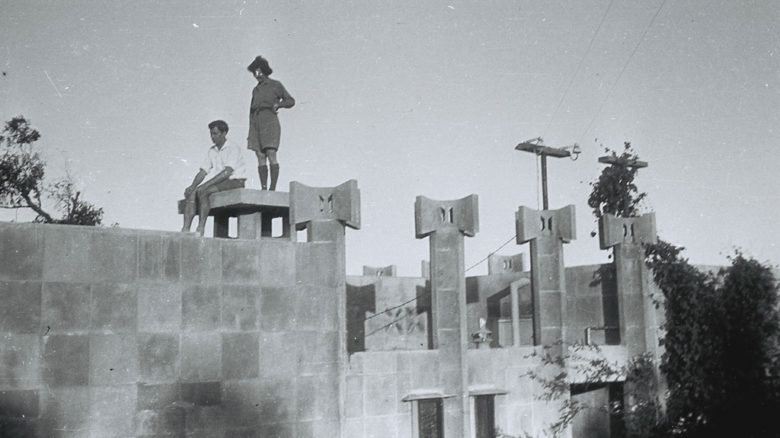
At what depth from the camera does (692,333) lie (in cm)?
1327

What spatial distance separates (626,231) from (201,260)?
28.8ft

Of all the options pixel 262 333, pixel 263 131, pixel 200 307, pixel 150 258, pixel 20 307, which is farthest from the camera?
pixel 263 131

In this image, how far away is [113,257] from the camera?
34.0 ft

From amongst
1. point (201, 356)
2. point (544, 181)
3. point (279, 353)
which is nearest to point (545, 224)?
point (279, 353)

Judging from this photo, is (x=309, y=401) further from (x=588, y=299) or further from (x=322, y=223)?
(x=588, y=299)

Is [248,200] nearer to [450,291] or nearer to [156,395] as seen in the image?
[156,395]

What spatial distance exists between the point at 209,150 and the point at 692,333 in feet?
29.4

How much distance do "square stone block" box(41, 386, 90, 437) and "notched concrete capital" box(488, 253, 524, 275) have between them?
61.2ft

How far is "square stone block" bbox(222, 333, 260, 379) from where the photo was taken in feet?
35.9

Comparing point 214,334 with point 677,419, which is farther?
point 677,419

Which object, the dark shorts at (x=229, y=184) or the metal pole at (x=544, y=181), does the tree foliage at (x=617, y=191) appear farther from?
the dark shorts at (x=229, y=184)

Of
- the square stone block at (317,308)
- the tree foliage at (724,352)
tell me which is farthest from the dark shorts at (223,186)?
the tree foliage at (724,352)

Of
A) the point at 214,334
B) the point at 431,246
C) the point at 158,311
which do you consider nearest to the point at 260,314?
the point at 214,334

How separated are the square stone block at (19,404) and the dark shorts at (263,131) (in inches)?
213
